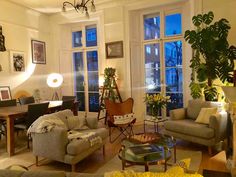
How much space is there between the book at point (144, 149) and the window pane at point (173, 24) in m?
3.77

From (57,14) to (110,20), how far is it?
78.8 inches

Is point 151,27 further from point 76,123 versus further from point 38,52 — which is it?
point 76,123

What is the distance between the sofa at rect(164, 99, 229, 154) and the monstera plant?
0.52m

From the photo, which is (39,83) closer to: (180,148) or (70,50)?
(70,50)

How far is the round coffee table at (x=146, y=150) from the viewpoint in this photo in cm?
259

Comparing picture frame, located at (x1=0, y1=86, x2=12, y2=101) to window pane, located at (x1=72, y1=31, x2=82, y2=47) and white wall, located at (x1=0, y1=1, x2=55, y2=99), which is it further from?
window pane, located at (x1=72, y1=31, x2=82, y2=47)

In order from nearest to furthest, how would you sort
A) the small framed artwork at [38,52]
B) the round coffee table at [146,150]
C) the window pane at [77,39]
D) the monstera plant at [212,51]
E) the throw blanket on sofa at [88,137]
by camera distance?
the round coffee table at [146,150] → the throw blanket on sofa at [88,137] → the monstera plant at [212,51] → the small framed artwork at [38,52] → the window pane at [77,39]

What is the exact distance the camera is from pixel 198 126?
3.80 meters

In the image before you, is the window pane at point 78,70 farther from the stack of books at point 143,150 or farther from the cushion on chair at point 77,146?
the stack of books at point 143,150

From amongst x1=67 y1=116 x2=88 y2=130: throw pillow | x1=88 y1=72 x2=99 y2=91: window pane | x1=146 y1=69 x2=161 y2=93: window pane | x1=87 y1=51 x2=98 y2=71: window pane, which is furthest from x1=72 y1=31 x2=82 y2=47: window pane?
x1=67 y1=116 x2=88 y2=130: throw pillow

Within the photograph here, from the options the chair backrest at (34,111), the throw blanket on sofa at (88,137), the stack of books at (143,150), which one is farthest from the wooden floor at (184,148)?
the chair backrest at (34,111)

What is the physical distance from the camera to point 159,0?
557cm

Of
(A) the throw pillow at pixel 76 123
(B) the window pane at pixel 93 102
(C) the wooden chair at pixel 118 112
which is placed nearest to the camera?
(A) the throw pillow at pixel 76 123

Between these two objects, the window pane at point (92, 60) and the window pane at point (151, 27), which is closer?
the window pane at point (151, 27)
